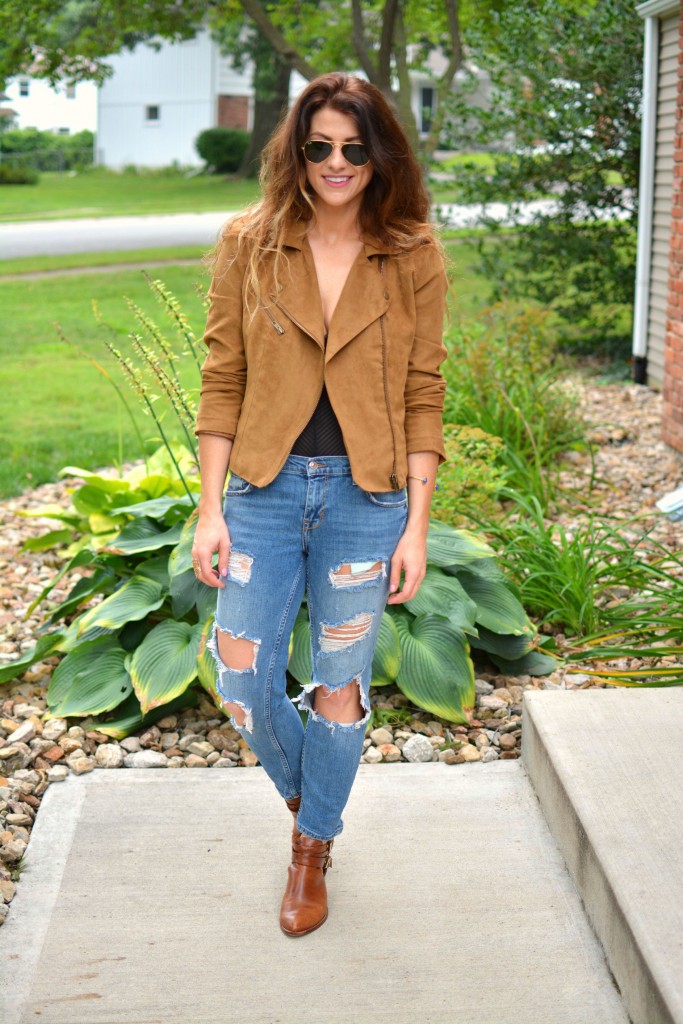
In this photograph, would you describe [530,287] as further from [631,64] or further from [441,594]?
[441,594]

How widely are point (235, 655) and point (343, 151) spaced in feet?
3.37

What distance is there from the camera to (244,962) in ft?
8.09

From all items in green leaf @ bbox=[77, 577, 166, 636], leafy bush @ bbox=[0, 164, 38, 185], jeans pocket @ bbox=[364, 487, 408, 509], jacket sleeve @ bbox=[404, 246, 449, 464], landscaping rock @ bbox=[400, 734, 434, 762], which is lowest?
landscaping rock @ bbox=[400, 734, 434, 762]

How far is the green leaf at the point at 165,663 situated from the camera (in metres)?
3.48

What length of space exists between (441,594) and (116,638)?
3.52 feet

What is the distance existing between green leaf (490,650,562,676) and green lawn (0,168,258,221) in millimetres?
16347

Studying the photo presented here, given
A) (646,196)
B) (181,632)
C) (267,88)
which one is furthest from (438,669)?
(267,88)

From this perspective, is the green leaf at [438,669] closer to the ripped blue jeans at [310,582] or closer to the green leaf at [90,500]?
the ripped blue jeans at [310,582]

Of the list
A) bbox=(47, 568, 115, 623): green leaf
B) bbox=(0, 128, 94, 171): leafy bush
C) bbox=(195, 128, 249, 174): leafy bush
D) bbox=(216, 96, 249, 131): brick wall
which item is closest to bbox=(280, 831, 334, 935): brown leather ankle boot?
bbox=(47, 568, 115, 623): green leaf

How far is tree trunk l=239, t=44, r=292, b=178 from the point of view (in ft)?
79.8

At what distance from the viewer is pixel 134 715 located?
364cm

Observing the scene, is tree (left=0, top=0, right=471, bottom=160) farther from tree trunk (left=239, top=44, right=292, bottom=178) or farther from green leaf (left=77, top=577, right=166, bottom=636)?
tree trunk (left=239, top=44, right=292, bottom=178)

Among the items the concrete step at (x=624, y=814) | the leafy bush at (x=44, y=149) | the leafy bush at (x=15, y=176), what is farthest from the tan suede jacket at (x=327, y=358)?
the leafy bush at (x=44, y=149)

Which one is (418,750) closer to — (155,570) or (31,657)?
(155,570)
